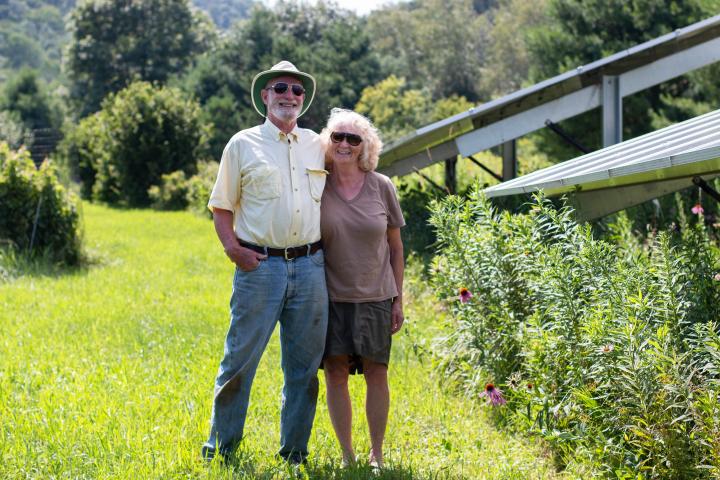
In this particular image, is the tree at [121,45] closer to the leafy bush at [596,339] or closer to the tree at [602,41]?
the tree at [602,41]

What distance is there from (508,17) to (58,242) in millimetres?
62851

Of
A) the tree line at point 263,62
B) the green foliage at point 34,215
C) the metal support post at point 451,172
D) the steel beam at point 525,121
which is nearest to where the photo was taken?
the steel beam at point 525,121

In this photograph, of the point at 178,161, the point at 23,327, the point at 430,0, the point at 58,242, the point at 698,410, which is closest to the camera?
the point at 698,410

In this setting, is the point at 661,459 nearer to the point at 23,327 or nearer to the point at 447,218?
the point at 447,218

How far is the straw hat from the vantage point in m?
4.50

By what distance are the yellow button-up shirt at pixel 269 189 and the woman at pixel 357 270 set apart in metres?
0.17

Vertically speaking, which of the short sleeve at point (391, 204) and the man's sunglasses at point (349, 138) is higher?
the man's sunglasses at point (349, 138)

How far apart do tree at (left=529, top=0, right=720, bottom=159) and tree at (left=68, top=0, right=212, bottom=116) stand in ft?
133

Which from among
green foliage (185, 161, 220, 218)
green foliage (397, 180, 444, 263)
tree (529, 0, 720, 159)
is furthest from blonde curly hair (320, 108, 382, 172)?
green foliage (185, 161, 220, 218)

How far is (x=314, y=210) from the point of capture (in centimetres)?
448

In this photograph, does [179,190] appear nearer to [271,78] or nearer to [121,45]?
[271,78]

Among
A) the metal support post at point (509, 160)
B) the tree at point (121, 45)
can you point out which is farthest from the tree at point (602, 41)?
the tree at point (121, 45)

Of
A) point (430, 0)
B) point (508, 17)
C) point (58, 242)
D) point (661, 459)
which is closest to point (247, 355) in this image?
point (661, 459)

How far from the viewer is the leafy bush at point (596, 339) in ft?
12.7
